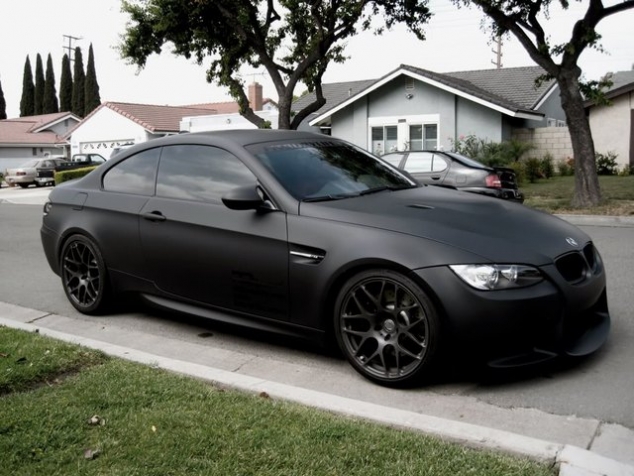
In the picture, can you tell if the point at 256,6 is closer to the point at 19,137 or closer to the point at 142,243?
the point at 142,243

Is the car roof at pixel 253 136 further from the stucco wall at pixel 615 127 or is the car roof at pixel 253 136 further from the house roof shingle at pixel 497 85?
the stucco wall at pixel 615 127

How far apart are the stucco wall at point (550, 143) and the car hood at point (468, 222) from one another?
74.2 feet

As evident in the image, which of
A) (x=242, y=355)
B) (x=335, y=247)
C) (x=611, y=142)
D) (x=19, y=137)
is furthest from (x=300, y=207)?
(x=19, y=137)

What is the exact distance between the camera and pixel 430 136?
26.7 meters

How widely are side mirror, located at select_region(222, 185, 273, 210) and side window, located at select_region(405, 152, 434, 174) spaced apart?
9.27m

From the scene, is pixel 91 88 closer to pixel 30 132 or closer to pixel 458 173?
pixel 30 132

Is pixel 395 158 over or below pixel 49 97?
below

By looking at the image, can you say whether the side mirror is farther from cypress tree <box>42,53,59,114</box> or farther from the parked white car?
cypress tree <box>42,53,59,114</box>

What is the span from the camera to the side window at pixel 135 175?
5.32 m

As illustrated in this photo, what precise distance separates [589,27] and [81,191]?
11961mm

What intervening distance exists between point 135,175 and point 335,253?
2.25 metres

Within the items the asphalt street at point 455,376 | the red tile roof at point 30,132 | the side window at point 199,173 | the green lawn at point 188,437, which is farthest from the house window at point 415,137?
the red tile roof at point 30,132

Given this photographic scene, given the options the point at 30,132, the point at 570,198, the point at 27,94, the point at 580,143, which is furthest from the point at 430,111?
the point at 27,94

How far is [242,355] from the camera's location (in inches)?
183
